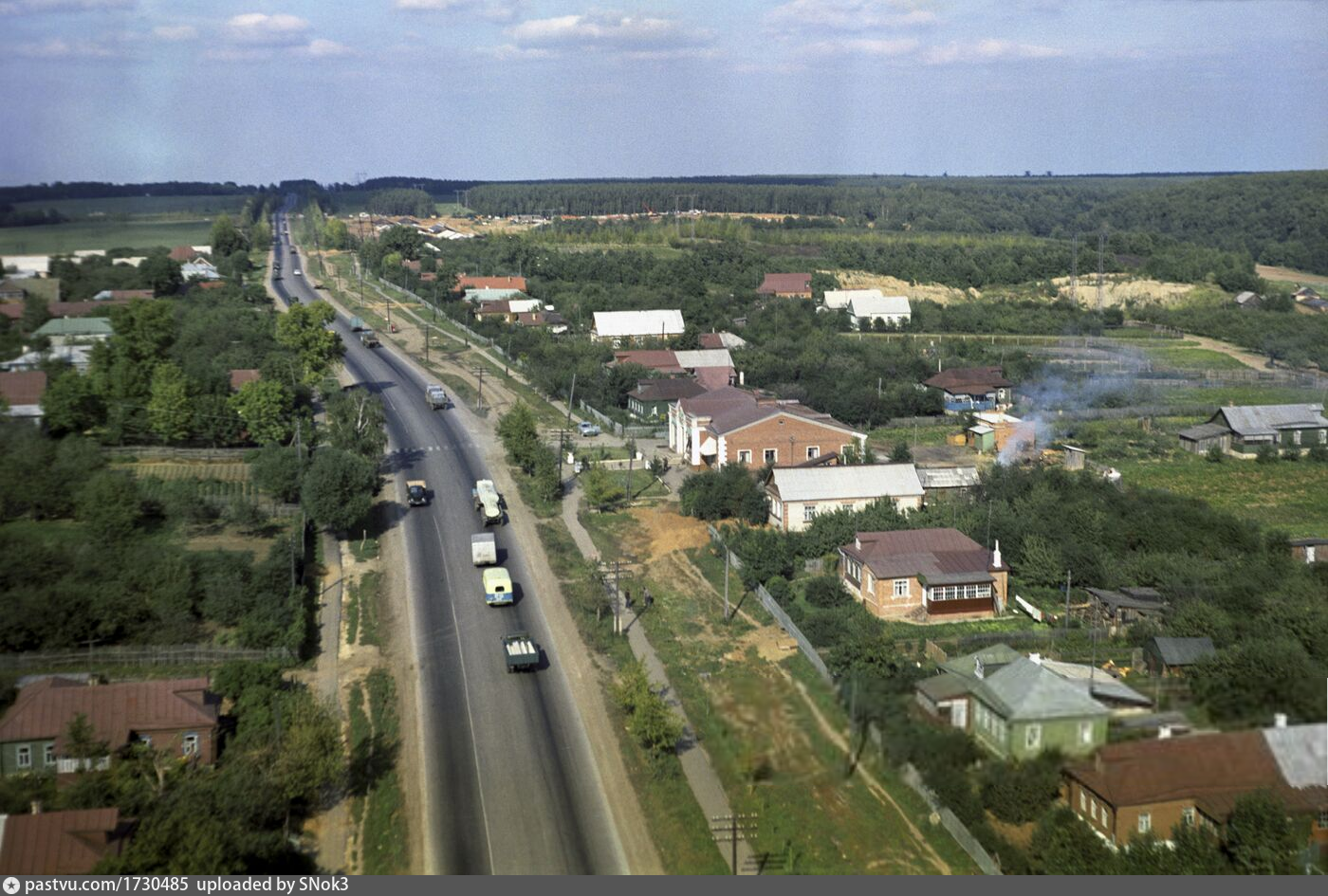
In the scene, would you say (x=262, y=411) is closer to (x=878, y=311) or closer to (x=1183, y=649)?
(x=1183, y=649)

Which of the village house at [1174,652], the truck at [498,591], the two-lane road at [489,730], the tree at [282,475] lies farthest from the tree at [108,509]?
the village house at [1174,652]

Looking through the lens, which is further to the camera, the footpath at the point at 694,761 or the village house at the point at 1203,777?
the footpath at the point at 694,761

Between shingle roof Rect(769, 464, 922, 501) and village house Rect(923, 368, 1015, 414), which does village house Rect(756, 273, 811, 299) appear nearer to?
village house Rect(923, 368, 1015, 414)

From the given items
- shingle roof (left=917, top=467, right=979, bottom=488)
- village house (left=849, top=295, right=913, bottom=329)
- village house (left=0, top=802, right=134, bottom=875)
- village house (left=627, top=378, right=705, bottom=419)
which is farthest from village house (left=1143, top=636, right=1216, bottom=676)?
village house (left=849, top=295, right=913, bottom=329)

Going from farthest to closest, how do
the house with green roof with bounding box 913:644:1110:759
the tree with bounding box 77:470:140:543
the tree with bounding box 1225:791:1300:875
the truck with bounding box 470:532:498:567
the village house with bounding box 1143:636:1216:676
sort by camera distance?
the truck with bounding box 470:532:498:567, the tree with bounding box 77:470:140:543, the village house with bounding box 1143:636:1216:676, the tree with bounding box 1225:791:1300:875, the house with green roof with bounding box 913:644:1110:759

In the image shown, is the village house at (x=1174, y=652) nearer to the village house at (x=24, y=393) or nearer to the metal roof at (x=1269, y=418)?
the metal roof at (x=1269, y=418)

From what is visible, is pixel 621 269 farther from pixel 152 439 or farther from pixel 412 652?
pixel 412 652
